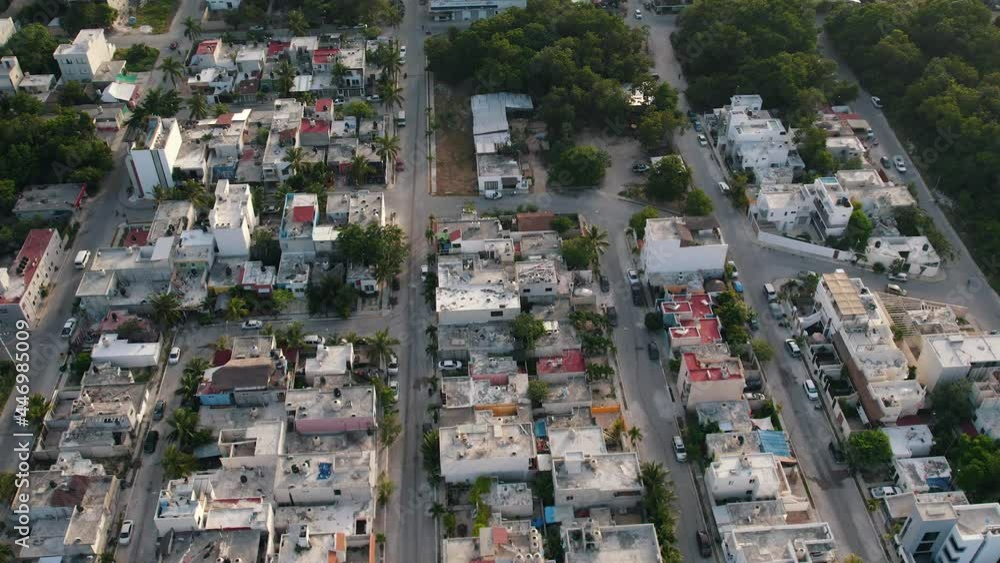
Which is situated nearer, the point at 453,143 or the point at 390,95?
the point at 453,143

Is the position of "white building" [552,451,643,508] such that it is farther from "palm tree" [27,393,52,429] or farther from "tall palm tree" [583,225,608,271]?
"palm tree" [27,393,52,429]

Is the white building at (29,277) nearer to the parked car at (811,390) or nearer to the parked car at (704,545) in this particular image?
the parked car at (704,545)

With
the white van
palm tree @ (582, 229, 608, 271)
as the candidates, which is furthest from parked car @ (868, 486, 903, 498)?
the white van

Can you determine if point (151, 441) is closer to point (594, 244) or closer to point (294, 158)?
point (294, 158)

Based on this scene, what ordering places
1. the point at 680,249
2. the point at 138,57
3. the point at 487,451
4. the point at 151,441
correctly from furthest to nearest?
the point at 138,57 → the point at 680,249 → the point at 151,441 → the point at 487,451

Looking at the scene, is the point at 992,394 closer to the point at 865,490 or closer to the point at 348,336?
the point at 865,490

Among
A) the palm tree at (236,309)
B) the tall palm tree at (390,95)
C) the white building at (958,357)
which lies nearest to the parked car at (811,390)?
the white building at (958,357)

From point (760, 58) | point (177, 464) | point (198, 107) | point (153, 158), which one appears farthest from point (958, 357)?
point (198, 107)
